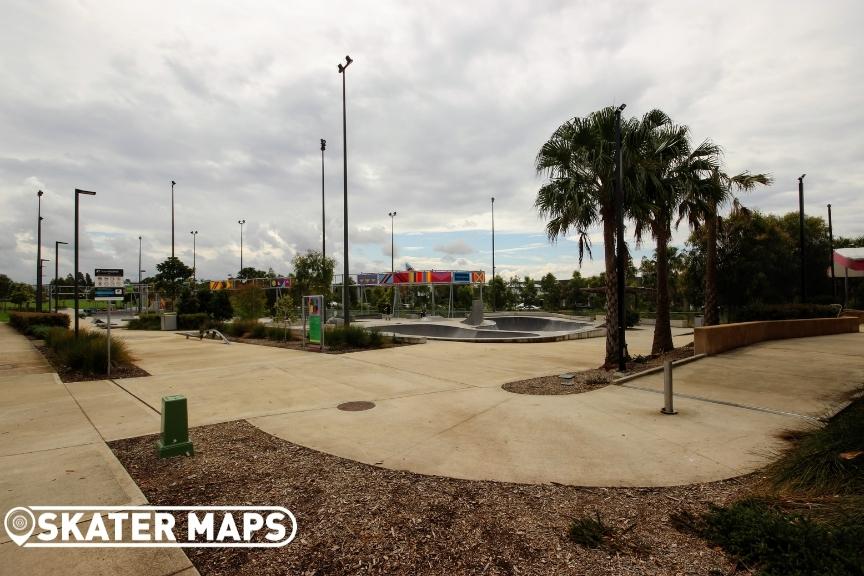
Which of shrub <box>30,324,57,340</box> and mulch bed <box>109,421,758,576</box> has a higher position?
shrub <box>30,324,57,340</box>

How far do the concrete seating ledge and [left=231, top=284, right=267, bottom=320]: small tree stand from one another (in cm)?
2551

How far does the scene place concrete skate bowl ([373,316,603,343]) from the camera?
68.2 ft

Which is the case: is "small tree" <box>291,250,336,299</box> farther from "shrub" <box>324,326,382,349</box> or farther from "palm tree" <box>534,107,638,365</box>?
"palm tree" <box>534,107,638,365</box>

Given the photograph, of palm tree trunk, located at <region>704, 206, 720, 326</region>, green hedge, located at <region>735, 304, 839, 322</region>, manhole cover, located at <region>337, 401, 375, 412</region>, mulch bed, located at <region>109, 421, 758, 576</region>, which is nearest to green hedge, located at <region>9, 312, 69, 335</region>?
manhole cover, located at <region>337, 401, 375, 412</region>

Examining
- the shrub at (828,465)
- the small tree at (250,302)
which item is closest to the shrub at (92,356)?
the shrub at (828,465)

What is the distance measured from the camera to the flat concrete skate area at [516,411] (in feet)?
16.4

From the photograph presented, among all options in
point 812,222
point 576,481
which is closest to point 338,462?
point 576,481

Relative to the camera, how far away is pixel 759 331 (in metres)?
14.8

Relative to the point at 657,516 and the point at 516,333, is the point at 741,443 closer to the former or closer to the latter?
the point at 657,516

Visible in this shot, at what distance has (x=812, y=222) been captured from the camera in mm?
32844

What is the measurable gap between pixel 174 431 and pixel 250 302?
2572 centimetres

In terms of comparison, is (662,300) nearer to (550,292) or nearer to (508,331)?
(508,331)

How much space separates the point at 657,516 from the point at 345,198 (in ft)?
55.8

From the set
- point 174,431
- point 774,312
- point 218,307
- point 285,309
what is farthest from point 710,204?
point 218,307
